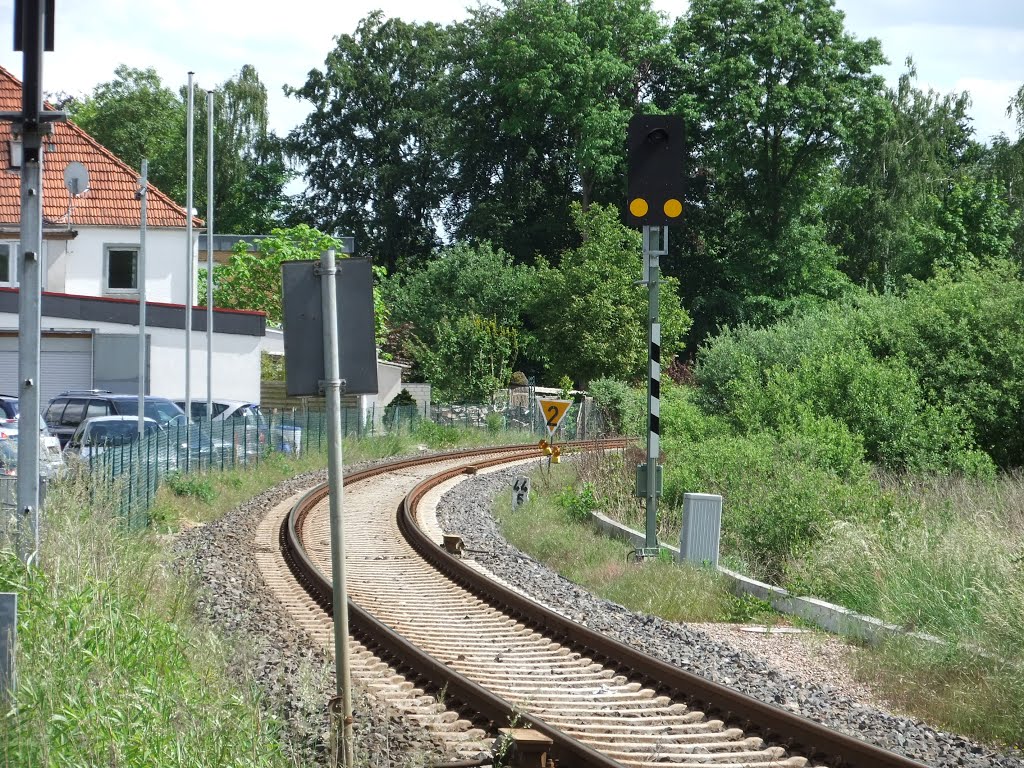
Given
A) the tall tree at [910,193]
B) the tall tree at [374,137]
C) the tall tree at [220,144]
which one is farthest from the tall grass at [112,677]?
the tall tree at [220,144]

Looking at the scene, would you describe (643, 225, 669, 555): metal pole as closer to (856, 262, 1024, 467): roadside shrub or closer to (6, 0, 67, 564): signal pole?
(6, 0, 67, 564): signal pole

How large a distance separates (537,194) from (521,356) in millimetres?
10025

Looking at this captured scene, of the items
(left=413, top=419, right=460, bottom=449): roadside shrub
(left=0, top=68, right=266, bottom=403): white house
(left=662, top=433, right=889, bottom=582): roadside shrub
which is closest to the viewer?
(left=662, top=433, right=889, bottom=582): roadside shrub

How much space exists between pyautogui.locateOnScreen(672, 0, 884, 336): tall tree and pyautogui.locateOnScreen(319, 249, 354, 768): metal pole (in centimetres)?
5219

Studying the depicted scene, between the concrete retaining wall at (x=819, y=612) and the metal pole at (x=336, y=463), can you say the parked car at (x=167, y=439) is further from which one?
the metal pole at (x=336, y=463)

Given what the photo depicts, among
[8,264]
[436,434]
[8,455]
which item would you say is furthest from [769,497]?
[8,264]

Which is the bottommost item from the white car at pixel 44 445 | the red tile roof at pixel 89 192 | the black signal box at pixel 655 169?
the white car at pixel 44 445

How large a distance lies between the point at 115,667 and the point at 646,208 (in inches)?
390

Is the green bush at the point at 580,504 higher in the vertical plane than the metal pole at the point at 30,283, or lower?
lower

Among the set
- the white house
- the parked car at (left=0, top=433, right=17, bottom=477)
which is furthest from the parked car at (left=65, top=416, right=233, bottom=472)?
Result: the white house

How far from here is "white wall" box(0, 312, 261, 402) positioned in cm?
3875

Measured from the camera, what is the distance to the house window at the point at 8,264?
40750 mm

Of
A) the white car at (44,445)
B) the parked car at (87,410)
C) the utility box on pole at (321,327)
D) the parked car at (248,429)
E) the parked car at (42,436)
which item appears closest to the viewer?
the utility box on pole at (321,327)

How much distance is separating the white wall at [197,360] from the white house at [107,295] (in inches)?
1.2
